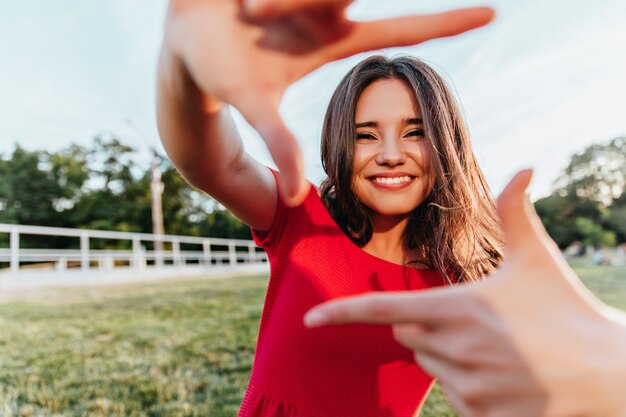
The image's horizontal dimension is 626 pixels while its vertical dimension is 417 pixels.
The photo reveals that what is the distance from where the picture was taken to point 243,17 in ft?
1.75

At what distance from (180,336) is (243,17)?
12.2 feet

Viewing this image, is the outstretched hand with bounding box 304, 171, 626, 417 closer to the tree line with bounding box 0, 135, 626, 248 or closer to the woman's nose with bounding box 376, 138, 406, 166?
the woman's nose with bounding box 376, 138, 406, 166

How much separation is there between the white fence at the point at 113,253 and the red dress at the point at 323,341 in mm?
8325

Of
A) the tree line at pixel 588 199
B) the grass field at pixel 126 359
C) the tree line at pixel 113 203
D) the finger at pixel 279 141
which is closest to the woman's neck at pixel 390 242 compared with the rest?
the finger at pixel 279 141

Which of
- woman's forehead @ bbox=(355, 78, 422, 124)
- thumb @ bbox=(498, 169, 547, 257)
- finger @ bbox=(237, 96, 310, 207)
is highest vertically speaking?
woman's forehead @ bbox=(355, 78, 422, 124)

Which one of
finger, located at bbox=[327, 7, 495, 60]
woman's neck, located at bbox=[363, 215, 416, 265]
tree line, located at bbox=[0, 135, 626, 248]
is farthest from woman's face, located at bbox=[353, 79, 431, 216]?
tree line, located at bbox=[0, 135, 626, 248]

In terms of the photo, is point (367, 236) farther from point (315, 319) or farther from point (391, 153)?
point (315, 319)

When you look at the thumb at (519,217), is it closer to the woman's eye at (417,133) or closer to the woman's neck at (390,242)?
the woman's eye at (417,133)

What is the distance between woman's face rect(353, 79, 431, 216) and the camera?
1.17 metres

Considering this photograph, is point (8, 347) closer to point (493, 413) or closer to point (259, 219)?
point (259, 219)

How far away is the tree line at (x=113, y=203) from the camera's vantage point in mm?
26547

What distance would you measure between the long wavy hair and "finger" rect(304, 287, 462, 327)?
0.73 meters

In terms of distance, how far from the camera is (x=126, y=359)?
3.19 metres

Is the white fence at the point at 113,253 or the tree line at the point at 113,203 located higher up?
the tree line at the point at 113,203
